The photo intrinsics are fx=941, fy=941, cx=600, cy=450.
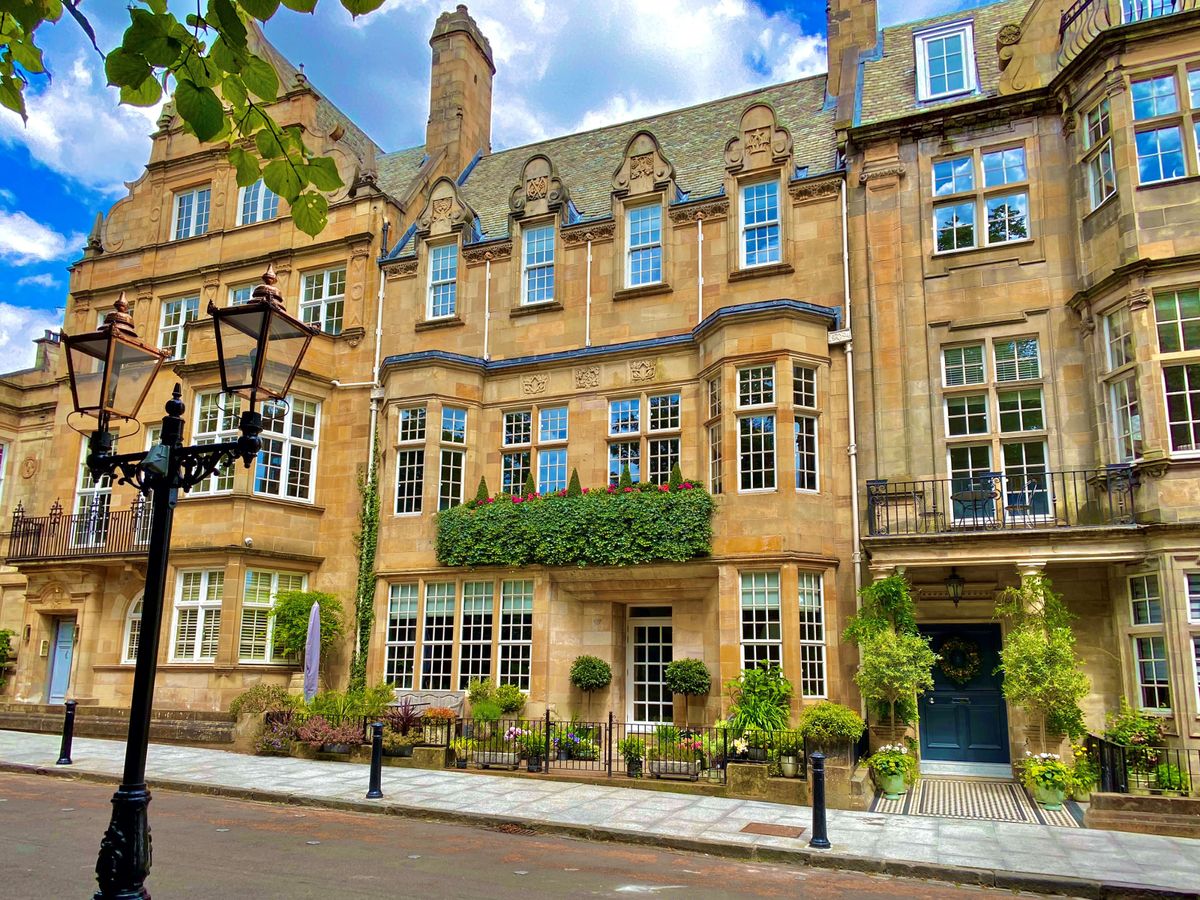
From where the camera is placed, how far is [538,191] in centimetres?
2267

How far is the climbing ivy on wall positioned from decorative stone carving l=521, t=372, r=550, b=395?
390 centimetres

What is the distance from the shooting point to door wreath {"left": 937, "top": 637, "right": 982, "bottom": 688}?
16875mm

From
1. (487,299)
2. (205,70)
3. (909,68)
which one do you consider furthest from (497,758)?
(909,68)

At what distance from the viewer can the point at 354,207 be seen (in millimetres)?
24328

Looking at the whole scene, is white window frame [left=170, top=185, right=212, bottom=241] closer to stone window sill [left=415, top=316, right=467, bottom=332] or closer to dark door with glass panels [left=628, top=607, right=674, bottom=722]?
stone window sill [left=415, top=316, right=467, bottom=332]

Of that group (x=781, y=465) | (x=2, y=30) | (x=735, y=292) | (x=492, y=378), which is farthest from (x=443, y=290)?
(x=2, y=30)

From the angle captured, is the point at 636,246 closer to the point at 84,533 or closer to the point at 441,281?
the point at 441,281

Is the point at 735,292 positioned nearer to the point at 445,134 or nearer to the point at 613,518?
the point at 613,518

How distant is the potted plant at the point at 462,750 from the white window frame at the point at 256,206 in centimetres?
1549

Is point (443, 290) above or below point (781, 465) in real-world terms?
above

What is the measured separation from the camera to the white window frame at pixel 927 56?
1945 cm

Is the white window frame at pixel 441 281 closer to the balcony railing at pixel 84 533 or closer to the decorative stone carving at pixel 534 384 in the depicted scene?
the decorative stone carving at pixel 534 384

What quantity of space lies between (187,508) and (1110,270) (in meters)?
19.6

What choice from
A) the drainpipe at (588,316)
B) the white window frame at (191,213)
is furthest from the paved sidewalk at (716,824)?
the white window frame at (191,213)
